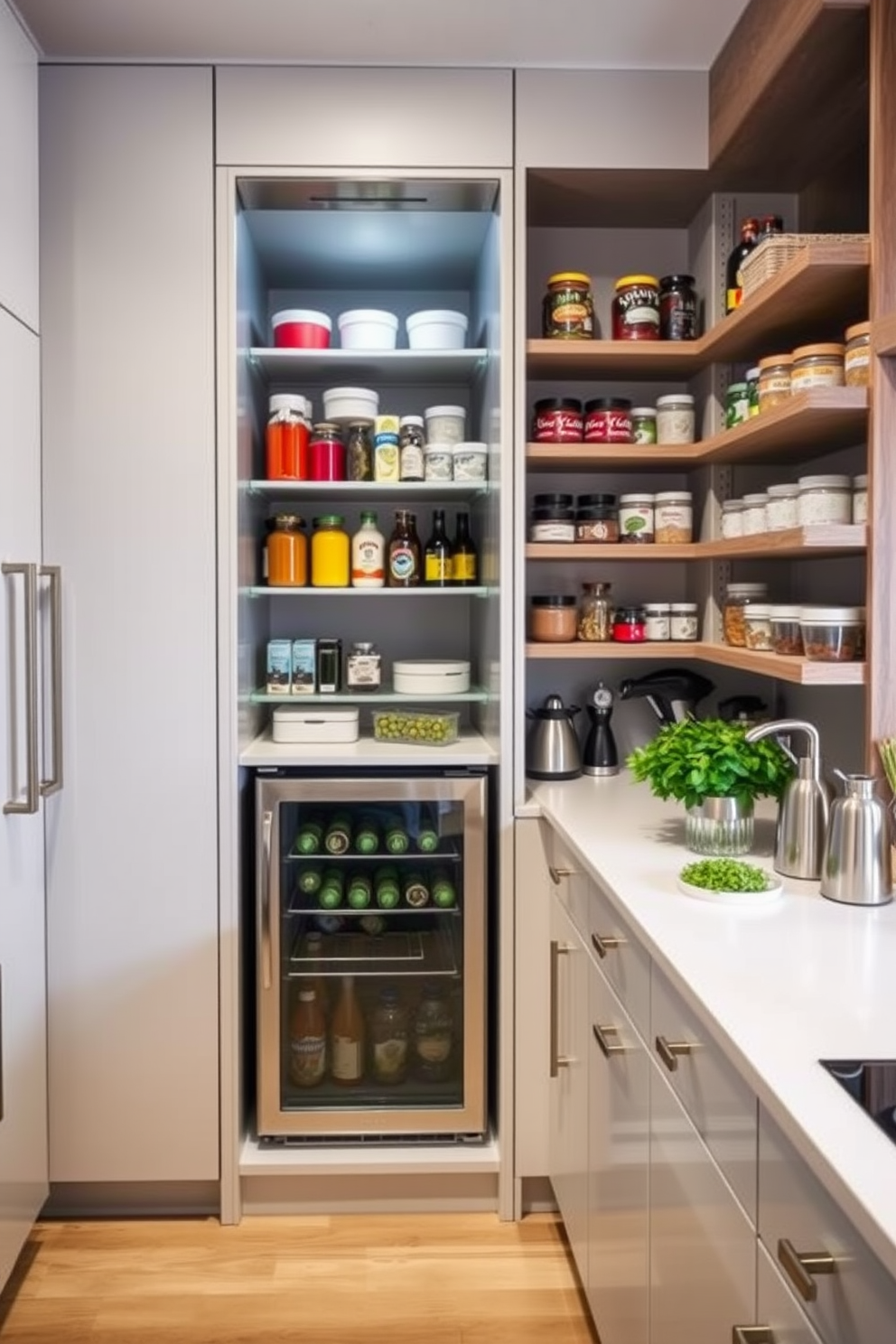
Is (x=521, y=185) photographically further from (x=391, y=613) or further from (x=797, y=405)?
(x=391, y=613)

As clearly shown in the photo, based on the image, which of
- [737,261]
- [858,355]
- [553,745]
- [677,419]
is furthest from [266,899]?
[737,261]

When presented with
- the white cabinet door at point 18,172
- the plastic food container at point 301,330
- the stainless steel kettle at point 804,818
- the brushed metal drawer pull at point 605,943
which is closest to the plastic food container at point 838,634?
the stainless steel kettle at point 804,818

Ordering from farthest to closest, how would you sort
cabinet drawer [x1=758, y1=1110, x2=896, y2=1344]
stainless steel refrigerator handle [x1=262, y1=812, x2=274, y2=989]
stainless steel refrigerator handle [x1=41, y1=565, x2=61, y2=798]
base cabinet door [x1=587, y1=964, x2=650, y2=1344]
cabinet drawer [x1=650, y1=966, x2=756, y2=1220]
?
stainless steel refrigerator handle [x1=262, y1=812, x2=274, y2=989]
stainless steel refrigerator handle [x1=41, y1=565, x2=61, y2=798]
base cabinet door [x1=587, y1=964, x2=650, y2=1344]
cabinet drawer [x1=650, y1=966, x2=756, y2=1220]
cabinet drawer [x1=758, y1=1110, x2=896, y2=1344]

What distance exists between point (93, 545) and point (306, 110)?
101cm

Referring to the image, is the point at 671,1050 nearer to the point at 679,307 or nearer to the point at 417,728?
the point at 417,728

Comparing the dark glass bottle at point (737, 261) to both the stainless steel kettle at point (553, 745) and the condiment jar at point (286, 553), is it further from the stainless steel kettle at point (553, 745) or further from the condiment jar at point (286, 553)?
the condiment jar at point (286, 553)

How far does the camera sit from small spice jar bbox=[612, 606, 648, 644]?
2305 mm

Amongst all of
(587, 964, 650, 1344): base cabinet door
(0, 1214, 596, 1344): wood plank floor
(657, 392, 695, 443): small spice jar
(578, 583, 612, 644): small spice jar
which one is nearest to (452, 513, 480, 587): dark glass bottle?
(578, 583, 612, 644): small spice jar

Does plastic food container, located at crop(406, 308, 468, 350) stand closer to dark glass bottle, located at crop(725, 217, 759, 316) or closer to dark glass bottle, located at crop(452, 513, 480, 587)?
dark glass bottle, located at crop(452, 513, 480, 587)

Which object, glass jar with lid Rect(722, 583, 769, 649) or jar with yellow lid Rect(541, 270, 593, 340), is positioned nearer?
glass jar with lid Rect(722, 583, 769, 649)

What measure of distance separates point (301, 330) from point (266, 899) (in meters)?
1.28

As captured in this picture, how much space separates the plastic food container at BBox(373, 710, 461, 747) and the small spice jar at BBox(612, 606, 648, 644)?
44 cm

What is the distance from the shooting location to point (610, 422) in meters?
A: 2.25

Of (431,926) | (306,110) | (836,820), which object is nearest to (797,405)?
(836,820)
